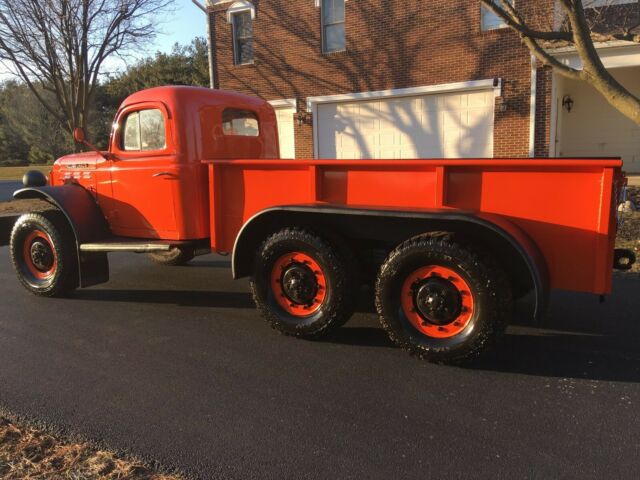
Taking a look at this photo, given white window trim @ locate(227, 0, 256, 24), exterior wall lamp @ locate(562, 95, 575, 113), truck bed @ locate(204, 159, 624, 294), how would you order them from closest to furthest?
truck bed @ locate(204, 159, 624, 294) < exterior wall lamp @ locate(562, 95, 575, 113) < white window trim @ locate(227, 0, 256, 24)

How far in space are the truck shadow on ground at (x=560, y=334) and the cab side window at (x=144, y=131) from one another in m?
1.63

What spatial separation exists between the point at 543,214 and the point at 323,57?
12.6 metres

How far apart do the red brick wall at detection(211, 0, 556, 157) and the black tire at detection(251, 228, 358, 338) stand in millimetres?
9906

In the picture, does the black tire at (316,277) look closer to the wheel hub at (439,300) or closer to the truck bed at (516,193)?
the truck bed at (516,193)

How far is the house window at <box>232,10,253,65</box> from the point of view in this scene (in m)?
16.1

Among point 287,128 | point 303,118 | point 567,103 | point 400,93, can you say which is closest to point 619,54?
point 567,103

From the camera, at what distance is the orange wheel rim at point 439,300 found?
12.0 feet

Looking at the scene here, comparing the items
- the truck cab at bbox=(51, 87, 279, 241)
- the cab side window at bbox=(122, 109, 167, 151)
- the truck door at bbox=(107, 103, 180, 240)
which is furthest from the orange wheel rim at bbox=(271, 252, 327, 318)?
the cab side window at bbox=(122, 109, 167, 151)

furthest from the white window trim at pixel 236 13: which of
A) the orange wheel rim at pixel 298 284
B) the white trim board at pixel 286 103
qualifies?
the orange wheel rim at pixel 298 284

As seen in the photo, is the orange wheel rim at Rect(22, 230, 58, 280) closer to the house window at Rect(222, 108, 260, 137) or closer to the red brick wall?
the house window at Rect(222, 108, 260, 137)

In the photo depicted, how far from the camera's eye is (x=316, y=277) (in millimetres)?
4199

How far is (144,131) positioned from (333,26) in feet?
35.7

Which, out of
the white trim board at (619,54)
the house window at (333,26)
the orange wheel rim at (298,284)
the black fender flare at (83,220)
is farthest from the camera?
the house window at (333,26)

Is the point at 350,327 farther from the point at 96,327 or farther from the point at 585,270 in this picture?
the point at 96,327
